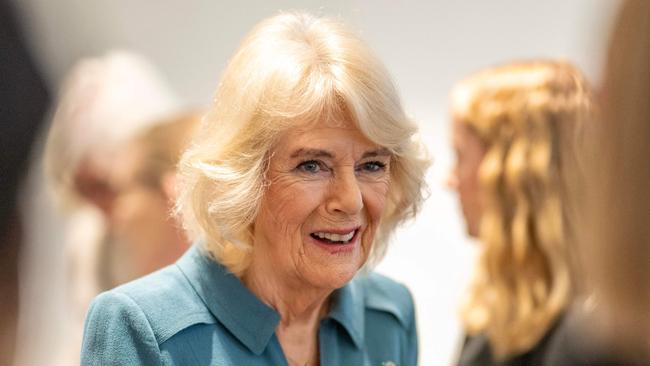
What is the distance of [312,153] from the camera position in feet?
8.26

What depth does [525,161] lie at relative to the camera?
3.50 metres

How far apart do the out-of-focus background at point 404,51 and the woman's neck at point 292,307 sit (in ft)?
8.40

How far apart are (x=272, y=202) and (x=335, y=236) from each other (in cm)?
16

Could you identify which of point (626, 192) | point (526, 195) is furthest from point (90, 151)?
point (626, 192)

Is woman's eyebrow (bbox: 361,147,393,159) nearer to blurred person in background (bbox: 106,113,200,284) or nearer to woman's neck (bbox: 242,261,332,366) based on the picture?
woman's neck (bbox: 242,261,332,366)

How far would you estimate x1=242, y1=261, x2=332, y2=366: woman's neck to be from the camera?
2662 mm

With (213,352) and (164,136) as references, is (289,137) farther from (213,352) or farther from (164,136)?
(164,136)

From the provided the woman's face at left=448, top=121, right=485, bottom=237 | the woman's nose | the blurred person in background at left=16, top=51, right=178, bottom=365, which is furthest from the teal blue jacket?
the blurred person in background at left=16, top=51, right=178, bottom=365

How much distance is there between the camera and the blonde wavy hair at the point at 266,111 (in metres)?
2.49

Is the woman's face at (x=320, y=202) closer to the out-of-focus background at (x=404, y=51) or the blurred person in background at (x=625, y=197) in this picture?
the blurred person in background at (x=625, y=197)

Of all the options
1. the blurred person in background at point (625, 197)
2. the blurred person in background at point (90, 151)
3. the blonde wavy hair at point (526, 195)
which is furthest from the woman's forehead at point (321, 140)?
the blurred person in background at point (90, 151)

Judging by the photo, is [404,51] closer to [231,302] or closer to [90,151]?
[90,151]

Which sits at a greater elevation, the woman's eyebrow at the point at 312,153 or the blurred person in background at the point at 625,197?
the blurred person in background at the point at 625,197

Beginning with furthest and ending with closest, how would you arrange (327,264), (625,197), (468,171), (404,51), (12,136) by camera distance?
(404,51)
(468,171)
(12,136)
(327,264)
(625,197)
